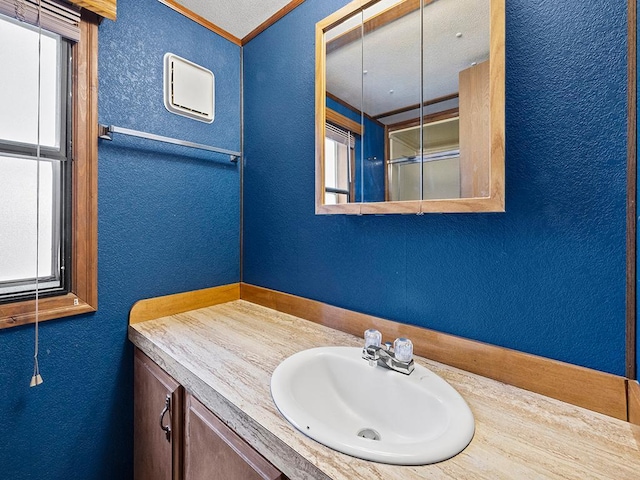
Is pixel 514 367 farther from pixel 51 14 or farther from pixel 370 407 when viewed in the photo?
pixel 51 14

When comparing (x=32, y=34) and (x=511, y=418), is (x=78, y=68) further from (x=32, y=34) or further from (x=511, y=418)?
(x=511, y=418)

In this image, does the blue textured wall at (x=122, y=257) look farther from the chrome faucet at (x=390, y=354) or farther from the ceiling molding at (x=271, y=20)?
the chrome faucet at (x=390, y=354)

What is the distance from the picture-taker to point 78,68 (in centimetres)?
110

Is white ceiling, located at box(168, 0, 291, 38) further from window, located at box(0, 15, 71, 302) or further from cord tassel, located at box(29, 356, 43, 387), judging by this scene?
cord tassel, located at box(29, 356, 43, 387)

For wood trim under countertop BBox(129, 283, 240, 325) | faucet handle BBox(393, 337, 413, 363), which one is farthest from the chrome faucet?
wood trim under countertop BBox(129, 283, 240, 325)

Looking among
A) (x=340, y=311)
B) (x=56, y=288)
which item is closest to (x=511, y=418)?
(x=340, y=311)

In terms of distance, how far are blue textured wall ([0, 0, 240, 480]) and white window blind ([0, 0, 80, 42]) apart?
10cm

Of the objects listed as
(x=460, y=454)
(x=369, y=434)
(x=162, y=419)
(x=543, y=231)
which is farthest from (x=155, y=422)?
(x=543, y=231)

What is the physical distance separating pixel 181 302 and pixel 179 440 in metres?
0.62

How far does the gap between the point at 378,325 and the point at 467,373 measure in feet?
1.02

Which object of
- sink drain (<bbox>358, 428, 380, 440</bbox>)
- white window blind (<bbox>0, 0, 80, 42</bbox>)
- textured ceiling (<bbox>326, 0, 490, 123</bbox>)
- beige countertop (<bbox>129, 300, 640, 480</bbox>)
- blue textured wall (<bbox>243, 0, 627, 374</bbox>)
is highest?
white window blind (<bbox>0, 0, 80, 42</bbox>)

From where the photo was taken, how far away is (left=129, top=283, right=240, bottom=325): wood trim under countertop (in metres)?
1.28

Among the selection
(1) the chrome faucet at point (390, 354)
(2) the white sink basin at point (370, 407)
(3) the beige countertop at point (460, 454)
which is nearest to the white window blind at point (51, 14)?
(3) the beige countertop at point (460, 454)

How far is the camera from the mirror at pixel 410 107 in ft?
2.59
